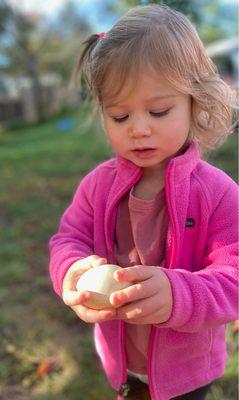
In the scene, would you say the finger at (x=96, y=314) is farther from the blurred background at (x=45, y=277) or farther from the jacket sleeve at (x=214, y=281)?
the blurred background at (x=45, y=277)

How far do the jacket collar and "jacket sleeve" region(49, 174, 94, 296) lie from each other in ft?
0.48

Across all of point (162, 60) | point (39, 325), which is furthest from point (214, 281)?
point (39, 325)

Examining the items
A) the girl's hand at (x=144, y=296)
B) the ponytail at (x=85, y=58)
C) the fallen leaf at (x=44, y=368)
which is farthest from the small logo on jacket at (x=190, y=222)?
the fallen leaf at (x=44, y=368)

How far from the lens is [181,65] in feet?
4.46

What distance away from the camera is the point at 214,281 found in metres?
1.34

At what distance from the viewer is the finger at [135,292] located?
1.21 m

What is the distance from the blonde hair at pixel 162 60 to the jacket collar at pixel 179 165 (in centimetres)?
7

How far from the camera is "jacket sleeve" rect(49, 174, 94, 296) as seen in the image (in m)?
1.52

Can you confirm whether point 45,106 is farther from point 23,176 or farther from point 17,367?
point 17,367

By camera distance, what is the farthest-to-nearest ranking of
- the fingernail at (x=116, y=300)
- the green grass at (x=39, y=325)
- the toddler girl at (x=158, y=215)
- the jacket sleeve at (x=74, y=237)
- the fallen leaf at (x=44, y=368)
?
1. the fallen leaf at (x=44, y=368)
2. the green grass at (x=39, y=325)
3. the jacket sleeve at (x=74, y=237)
4. the toddler girl at (x=158, y=215)
5. the fingernail at (x=116, y=300)

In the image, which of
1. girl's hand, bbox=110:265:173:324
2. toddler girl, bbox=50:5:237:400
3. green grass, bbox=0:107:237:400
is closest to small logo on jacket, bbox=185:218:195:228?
toddler girl, bbox=50:5:237:400

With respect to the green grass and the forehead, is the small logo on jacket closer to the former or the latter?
the forehead

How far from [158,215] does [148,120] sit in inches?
11.8

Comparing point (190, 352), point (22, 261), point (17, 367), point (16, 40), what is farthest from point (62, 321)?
point (16, 40)
